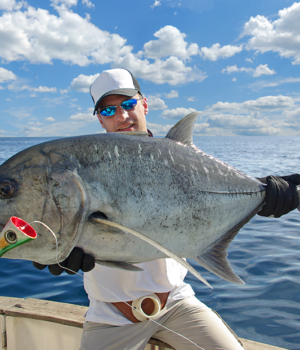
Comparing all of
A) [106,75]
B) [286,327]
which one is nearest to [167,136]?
[106,75]

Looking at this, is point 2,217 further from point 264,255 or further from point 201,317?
point 264,255

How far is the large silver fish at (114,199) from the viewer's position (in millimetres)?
1456

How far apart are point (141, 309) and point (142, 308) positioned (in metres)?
0.04

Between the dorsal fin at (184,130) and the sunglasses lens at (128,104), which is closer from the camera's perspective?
the dorsal fin at (184,130)

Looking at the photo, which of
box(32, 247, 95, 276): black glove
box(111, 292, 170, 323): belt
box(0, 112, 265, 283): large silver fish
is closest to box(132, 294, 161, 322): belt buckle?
box(111, 292, 170, 323): belt

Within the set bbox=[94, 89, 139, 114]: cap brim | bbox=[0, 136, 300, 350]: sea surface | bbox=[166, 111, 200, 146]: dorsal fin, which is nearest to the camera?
bbox=[166, 111, 200, 146]: dorsal fin

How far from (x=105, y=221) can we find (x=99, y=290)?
3.37 ft

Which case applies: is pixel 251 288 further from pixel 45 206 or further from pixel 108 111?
pixel 45 206

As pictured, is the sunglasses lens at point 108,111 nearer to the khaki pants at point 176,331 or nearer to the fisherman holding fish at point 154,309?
the fisherman holding fish at point 154,309

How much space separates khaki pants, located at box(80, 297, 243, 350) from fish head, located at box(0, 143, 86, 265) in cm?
102

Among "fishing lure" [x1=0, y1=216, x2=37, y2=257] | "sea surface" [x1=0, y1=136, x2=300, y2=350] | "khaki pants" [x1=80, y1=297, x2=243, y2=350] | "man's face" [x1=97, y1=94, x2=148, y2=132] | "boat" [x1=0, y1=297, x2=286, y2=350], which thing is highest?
"man's face" [x1=97, y1=94, x2=148, y2=132]

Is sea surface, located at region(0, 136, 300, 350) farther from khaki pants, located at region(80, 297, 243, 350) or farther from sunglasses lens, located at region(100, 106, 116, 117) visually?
sunglasses lens, located at region(100, 106, 116, 117)

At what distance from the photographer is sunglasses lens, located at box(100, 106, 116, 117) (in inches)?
110

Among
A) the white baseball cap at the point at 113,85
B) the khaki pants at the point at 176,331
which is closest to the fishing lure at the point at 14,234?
the khaki pants at the point at 176,331
